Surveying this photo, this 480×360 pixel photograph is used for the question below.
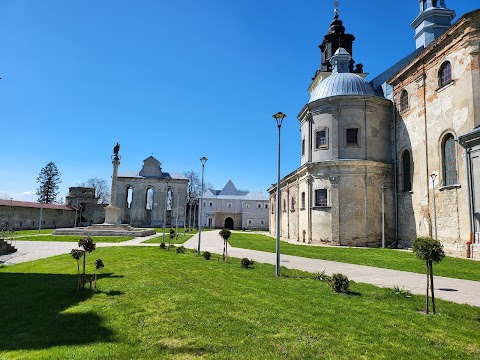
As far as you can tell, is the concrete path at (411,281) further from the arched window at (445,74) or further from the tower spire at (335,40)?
the tower spire at (335,40)

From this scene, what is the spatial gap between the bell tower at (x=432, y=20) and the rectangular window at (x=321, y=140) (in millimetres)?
13663

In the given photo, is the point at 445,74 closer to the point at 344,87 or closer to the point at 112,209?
the point at 344,87

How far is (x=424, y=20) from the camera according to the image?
105 feet

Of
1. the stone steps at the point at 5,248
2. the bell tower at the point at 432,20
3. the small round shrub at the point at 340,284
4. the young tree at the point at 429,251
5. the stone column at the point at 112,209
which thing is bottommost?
the stone steps at the point at 5,248

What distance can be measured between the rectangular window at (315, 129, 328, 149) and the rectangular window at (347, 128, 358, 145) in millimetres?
1964

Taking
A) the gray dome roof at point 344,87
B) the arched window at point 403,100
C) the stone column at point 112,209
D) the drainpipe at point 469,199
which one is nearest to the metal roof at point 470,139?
the drainpipe at point 469,199

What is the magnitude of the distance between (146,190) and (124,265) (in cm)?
5690

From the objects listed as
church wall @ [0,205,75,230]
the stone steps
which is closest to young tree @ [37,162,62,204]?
church wall @ [0,205,75,230]

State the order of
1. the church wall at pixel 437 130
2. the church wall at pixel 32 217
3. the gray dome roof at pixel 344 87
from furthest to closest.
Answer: the church wall at pixel 32 217
the gray dome roof at pixel 344 87
the church wall at pixel 437 130

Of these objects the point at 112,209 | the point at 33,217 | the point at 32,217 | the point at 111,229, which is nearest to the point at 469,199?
the point at 111,229

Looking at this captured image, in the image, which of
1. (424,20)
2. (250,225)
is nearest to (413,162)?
(424,20)

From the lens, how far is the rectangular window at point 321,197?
92.2 ft

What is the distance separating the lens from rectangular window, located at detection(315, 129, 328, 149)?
29.2 metres

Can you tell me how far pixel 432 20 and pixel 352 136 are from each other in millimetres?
14917
